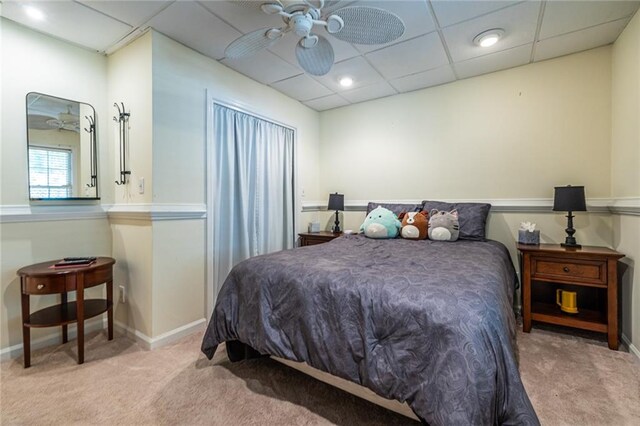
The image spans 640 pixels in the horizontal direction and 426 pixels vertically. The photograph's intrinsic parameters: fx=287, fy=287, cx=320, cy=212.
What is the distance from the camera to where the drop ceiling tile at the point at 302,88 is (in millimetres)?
3180

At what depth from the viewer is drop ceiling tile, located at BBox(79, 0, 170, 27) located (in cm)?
195

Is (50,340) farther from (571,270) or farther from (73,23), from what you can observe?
(571,270)

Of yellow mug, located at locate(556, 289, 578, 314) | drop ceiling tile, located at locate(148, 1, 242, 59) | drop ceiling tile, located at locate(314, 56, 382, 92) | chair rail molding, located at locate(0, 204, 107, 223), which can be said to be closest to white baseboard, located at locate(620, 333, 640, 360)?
yellow mug, located at locate(556, 289, 578, 314)

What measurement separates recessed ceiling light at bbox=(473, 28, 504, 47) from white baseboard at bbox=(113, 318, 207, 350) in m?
3.43

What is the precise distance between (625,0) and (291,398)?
3374mm

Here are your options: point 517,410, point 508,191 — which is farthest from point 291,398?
point 508,191

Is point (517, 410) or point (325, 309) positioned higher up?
point (325, 309)

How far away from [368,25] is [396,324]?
1674 mm

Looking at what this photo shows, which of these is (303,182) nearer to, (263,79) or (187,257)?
(263,79)

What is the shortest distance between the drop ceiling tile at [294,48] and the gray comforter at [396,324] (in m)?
1.77

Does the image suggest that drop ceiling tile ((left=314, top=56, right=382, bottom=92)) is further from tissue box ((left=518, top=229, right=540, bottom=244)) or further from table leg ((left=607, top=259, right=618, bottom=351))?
table leg ((left=607, top=259, right=618, bottom=351))

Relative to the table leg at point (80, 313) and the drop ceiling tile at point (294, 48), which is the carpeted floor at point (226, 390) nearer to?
the table leg at point (80, 313)

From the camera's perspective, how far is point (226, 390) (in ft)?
5.58

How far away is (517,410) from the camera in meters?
1.06
